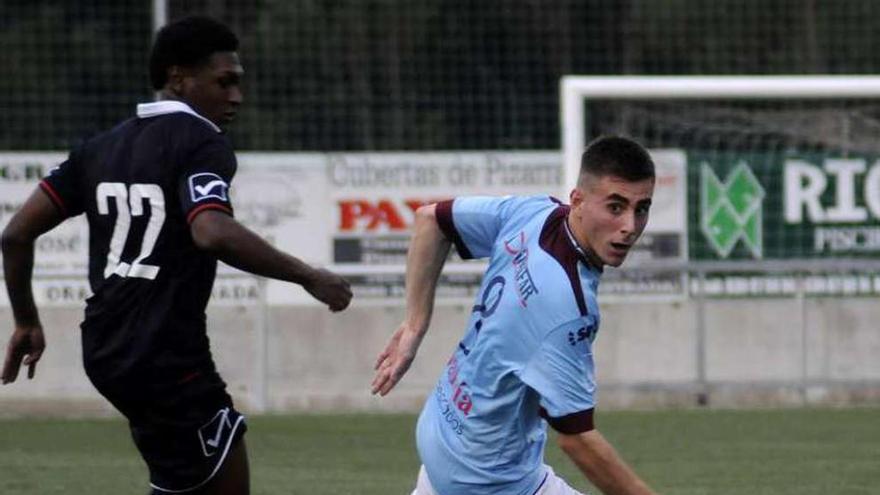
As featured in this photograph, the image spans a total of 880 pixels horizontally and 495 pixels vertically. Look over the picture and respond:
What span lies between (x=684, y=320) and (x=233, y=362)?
3.60 metres

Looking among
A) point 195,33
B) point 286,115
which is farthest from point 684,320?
point 195,33

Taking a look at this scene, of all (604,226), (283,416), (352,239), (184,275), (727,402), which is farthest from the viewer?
(352,239)

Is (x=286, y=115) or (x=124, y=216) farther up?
(x=124, y=216)

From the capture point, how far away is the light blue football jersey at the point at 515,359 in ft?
16.4

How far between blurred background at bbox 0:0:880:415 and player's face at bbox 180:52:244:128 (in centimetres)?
932

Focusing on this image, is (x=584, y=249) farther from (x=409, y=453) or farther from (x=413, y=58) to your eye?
(x=413, y=58)

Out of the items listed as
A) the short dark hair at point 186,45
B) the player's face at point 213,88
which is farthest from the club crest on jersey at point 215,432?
the short dark hair at point 186,45

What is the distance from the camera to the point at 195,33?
5.76 m

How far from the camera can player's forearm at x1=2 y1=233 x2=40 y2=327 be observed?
5.94 metres

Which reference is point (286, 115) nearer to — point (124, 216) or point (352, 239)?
point (352, 239)

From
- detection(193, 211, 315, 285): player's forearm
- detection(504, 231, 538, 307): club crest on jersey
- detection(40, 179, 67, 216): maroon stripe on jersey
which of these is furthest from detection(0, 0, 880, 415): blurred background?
detection(504, 231, 538, 307): club crest on jersey

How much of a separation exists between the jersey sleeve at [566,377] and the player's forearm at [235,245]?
30.9 inches

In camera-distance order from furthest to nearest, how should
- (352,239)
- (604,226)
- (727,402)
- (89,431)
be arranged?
(352,239) < (727,402) < (89,431) < (604,226)

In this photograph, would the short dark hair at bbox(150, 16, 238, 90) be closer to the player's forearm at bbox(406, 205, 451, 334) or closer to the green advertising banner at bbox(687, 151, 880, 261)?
the player's forearm at bbox(406, 205, 451, 334)
